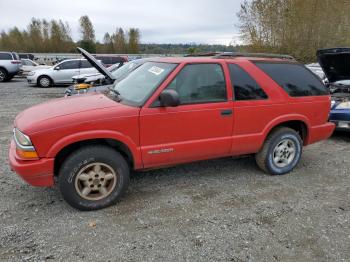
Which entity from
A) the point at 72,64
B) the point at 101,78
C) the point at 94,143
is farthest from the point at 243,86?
the point at 72,64

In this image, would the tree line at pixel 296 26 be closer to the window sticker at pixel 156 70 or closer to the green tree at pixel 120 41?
the window sticker at pixel 156 70

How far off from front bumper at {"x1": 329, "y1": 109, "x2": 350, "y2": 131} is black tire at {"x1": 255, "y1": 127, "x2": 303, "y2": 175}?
2053mm

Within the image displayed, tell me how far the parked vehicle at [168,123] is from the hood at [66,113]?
0.01m

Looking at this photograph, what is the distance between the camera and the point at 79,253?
265 cm

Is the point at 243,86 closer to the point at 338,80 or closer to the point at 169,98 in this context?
the point at 169,98

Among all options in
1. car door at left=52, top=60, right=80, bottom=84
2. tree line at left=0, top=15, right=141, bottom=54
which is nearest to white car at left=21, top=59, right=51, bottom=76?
car door at left=52, top=60, right=80, bottom=84

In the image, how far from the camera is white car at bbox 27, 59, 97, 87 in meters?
16.0

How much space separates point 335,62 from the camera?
21.1 feet

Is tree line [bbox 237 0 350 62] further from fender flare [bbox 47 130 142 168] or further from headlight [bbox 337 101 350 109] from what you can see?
fender flare [bbox 47 130 142 168]

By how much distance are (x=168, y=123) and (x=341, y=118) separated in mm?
4230

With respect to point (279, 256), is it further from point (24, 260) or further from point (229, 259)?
point (24, 260)

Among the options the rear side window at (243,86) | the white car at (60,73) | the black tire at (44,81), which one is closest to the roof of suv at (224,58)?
the rear side window at (243,86)

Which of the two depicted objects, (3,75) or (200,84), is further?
(3,75)

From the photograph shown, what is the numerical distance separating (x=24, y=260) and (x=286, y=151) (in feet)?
12.0
